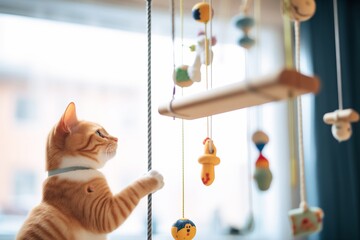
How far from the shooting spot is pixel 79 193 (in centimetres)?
101

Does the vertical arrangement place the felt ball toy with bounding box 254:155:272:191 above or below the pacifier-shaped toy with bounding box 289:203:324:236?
above

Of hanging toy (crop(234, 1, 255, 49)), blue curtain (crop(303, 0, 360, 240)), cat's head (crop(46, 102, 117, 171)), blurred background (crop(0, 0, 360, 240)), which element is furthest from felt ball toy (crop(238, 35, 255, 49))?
blue curtain (crop(303, 0, 360, 240))

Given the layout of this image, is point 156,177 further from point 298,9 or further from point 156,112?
point 156,112

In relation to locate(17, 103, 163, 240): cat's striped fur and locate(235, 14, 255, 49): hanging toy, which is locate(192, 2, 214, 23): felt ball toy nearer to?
locate(235, 14, 255, 49): hanging toy

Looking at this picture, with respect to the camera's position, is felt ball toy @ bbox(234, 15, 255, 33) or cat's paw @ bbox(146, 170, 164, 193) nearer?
felt ball toy @ bbox(234, 15, 255, 33)

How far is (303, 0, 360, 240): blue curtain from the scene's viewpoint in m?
1.95

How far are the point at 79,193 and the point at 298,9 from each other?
58cm

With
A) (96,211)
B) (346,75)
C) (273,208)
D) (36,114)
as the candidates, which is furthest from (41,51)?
(346,75)

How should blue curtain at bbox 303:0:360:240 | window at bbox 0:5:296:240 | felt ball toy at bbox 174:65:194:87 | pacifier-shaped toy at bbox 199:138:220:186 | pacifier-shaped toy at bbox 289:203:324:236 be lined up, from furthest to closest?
blue curtain at bbox 303:0:360:240
window at bbox 0:5:296:240
felt ball toy at bbox 174:65:194:87
pacifier-shaped toy at bbox 199:138:220:186
pacifier-shaped toy at bbox 289:203:324:236

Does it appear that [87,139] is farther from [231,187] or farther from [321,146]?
[321,146]

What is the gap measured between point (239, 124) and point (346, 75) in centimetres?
54

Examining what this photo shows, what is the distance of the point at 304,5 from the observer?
2.69 ft

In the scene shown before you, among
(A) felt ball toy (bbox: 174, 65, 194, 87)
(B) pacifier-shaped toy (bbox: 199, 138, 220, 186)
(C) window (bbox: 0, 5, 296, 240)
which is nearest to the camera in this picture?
(B) pacifier-shaped toy (bbox: 199, 138, 220, 186)

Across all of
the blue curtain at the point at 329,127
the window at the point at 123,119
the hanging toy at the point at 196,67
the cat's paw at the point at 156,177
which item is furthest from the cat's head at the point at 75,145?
the blue curtain at the point at 329,127
